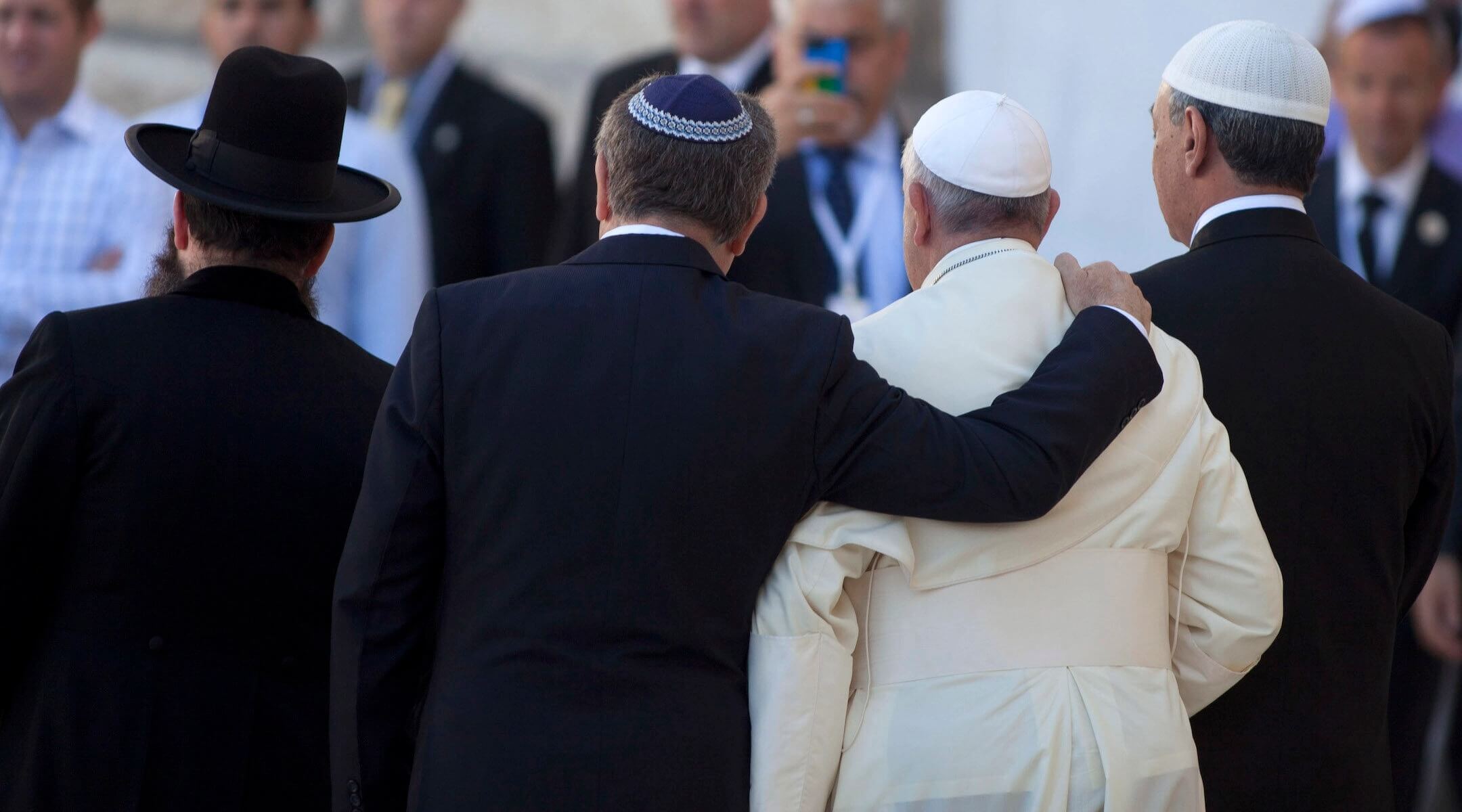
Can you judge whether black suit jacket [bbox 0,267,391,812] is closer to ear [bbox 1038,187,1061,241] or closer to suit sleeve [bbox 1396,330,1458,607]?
ear [bbox 1038,187,1061,241]

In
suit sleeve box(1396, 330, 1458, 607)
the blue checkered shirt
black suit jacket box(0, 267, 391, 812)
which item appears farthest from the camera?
the blue checkered shirt

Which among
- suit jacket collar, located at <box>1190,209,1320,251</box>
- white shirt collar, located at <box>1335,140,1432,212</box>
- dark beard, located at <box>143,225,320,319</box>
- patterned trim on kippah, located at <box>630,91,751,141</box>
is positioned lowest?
white shirt collar, located at <box>1335,140,1432,212</box>

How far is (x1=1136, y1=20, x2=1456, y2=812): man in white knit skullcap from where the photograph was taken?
9.00ft

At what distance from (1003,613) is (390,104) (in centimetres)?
444

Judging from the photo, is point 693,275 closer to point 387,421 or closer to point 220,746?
point 387,421

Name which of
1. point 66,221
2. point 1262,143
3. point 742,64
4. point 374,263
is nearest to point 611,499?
point 1262,143

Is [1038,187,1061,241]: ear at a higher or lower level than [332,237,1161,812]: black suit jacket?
higher

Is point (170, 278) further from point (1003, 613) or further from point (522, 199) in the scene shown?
point (522, 199)

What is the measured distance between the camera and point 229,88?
2.66 metres

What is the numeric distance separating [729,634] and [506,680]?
30 cm

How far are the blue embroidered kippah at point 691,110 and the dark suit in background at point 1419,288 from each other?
2935mm

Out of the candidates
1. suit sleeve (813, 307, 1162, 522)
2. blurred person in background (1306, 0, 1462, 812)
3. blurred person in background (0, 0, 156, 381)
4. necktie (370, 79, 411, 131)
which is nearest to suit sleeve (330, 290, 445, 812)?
suit sleeve (813, 307, 1162, 522)

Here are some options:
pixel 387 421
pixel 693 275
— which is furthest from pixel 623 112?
pixel 387 421

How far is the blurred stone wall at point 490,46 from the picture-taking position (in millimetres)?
6988
